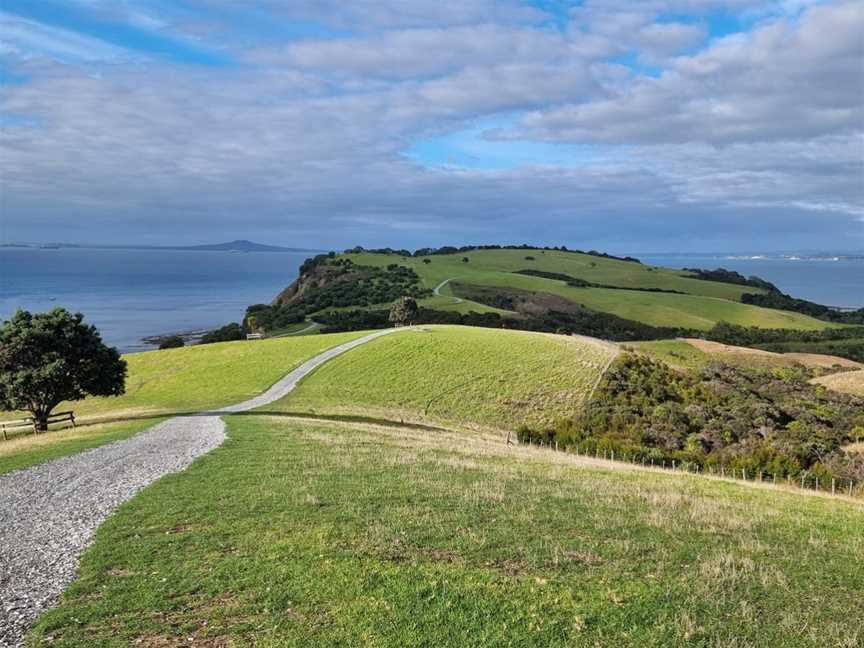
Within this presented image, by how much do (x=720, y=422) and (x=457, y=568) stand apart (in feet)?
125

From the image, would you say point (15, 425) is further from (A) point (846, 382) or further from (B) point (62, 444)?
(A) point (846, 382)

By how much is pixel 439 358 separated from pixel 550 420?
54.0 ft

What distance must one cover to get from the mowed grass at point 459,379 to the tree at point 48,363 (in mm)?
11440

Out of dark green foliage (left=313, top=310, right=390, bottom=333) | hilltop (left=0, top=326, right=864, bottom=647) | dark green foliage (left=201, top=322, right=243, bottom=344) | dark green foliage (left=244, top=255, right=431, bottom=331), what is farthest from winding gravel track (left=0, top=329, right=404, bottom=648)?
dark green foliage (left=244, top=255, right=431, bottom=331)

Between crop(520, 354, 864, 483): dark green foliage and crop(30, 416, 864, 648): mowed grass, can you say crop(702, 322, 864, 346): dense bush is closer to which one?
crop(520, 354, 864, 483): dark green foliage

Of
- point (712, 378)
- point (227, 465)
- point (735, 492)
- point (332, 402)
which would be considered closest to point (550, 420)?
point (332, 402)

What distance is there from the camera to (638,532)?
40.6ft

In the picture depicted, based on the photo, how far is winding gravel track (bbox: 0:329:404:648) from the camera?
30.9 feet

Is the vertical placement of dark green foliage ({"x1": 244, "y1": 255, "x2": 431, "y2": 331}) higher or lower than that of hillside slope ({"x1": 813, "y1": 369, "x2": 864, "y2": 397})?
higher

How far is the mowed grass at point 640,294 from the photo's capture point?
409 ft

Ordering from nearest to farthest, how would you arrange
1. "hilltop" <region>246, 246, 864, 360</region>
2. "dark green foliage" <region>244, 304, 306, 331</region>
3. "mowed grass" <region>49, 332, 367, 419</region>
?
"mowed grass" <region>49, 332, 367, 419</region> → "hilltop" <region>246, 246, 864, 360</region> → "dark green foliage" <region>244, 304, 306, 331</region>

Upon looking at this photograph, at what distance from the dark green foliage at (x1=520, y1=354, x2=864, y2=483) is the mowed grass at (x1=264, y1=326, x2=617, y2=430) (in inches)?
136

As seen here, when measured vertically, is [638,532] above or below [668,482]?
above

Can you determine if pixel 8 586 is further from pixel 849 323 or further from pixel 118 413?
pixel 849 323
